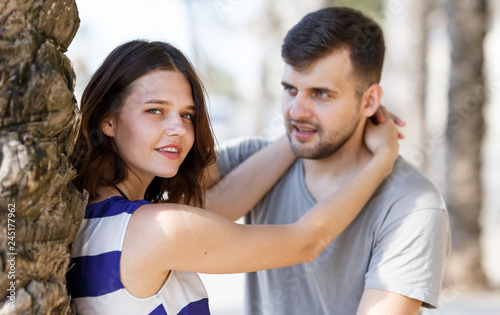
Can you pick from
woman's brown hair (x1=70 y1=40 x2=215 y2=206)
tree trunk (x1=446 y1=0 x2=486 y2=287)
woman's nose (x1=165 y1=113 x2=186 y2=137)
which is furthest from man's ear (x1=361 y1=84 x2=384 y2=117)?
tree trunk (x1=446 y1=0 x2=486 y2=287)

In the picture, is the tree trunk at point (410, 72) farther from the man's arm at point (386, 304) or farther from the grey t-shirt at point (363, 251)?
the man's arm at point (386, 304)

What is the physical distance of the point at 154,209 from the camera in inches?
59.8

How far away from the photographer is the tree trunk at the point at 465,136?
20.2 feet

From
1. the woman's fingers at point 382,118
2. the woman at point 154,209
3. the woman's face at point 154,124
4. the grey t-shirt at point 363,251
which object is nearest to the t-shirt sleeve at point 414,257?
the grey t-shirt at point 363,251

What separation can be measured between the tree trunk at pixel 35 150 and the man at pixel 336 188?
120 cm

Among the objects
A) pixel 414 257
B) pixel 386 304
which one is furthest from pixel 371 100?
pixel 386 304

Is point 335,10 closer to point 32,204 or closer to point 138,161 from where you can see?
point 138,161

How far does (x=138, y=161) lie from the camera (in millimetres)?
1744

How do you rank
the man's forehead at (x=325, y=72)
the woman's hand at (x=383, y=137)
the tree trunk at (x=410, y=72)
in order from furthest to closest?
the tree trunk at (x=410, y=72) → the man's forehead at (x=325, y=72) → the woman's hand at (x=383, y=137)

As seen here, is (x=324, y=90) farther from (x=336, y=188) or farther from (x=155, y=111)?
(x=155, y=111)

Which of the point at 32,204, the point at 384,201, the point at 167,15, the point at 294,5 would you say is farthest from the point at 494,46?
the point at 32,204

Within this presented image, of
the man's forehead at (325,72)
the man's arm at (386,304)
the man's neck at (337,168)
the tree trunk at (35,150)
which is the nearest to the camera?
the tree trunk at (35,150)

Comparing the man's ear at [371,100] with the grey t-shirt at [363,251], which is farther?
the man's ear at [371,100]

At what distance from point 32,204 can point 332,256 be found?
4.78ft
